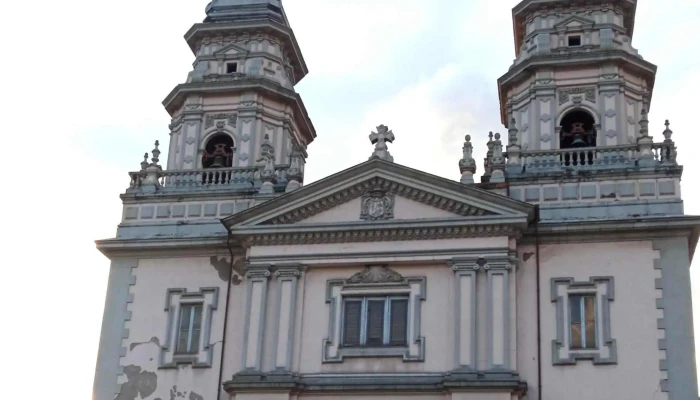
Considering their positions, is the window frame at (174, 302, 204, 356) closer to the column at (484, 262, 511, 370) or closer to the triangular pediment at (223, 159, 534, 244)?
the triangular pediment at (223, 159, 534, 244)

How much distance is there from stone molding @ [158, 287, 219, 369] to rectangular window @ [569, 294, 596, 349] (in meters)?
9.67

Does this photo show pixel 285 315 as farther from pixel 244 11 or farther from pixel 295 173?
pixel 244 11

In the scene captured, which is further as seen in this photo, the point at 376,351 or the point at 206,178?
the point at 206,178

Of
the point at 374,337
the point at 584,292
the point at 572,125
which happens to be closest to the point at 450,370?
the point at 374,337

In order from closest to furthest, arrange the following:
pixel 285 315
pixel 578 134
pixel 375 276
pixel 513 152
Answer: pixel 285 315, pixel 375 276, pixel 513 152, pixel 578 134

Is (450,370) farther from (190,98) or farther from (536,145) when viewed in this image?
(190,98)

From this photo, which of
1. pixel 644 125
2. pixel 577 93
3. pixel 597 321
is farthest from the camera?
pixel 577 93

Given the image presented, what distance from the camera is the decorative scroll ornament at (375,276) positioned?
29.1 m

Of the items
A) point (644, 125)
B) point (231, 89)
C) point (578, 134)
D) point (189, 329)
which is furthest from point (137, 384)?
point (644, 125)

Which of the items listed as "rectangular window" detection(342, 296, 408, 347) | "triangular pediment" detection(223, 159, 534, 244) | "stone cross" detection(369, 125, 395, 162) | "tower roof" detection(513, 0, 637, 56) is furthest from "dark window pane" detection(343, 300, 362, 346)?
"tower roof" detection(513, 0, 637, 56)

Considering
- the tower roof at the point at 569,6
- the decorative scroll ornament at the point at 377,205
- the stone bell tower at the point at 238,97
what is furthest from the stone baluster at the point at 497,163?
the stone bell tower at the point at 238,97

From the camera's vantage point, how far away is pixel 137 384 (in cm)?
2995

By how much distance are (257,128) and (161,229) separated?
484 cm

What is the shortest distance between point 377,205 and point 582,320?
6283 mm
